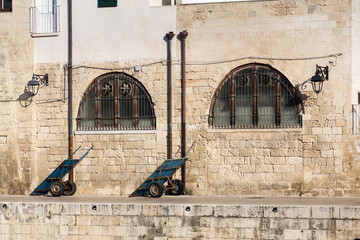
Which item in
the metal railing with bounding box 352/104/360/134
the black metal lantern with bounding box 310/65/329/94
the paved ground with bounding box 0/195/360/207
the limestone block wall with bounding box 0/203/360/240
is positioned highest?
the black metal lantern with bounding box 310/65/329/94

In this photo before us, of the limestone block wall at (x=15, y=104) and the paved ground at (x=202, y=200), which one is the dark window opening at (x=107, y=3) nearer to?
the limestone block wall at (x=15, y=104)

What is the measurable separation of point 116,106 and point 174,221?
18.7ft

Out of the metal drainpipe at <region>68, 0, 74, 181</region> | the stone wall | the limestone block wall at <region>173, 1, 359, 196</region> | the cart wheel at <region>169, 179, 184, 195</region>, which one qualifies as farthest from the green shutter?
the cart wheel at <region>169, 179, 184, 195</region>

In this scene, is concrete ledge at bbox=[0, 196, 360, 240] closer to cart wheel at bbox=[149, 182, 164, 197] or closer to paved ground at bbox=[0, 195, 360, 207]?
paved ground at bbox=[0, 195, 360, 207]

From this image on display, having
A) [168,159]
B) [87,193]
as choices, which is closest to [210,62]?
[168,159]

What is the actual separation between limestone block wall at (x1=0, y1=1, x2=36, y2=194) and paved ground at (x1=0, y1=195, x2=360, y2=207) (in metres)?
1.33

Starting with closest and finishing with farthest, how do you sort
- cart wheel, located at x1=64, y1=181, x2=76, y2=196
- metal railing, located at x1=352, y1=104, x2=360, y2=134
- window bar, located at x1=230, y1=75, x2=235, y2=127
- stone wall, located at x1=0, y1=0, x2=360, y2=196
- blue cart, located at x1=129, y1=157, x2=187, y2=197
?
metal railing, located at x1=352, y1=104, x2=360, y2=134 → stone wall, located at x1=0, y1=0, x2=360, y2=196 → blue cart, located at x1=129, y1=157, x2=187, y2=197 → window bar, located at x1=230, y1=75, x2=235, y2=127 → cart wheel, located at x1=64, y1=181, x2=76, y2=196

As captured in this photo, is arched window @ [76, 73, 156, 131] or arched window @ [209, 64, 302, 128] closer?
arched window @ [209, 64, 302, 128]

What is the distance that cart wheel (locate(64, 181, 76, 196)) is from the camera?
2375 cm

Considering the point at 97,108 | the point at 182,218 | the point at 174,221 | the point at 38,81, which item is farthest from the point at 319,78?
the point at 38,81

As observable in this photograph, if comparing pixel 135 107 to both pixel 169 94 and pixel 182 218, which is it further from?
pixel 182 218

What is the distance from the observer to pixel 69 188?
23828mm

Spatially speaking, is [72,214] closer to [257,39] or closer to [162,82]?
[162,82]

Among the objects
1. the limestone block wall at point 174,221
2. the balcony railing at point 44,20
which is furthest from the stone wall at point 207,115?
the limestone block wall at point 174,221
